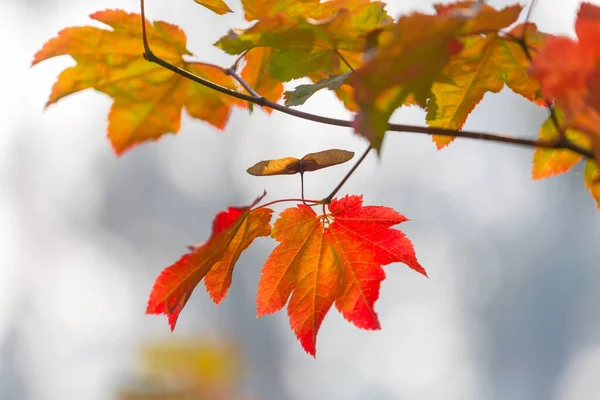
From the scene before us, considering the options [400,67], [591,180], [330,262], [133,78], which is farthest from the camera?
[133,78]

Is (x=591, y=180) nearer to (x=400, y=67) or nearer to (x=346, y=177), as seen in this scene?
(x=346, y=177)

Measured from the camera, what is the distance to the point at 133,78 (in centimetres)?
116

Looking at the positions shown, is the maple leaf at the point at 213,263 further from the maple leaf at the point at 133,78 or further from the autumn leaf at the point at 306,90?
the maple leaf at the point at 133,78

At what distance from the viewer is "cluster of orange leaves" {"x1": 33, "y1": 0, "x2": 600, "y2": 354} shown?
556 mm

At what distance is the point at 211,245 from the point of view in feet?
2.62

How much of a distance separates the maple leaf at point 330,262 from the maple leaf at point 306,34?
0.21 metres

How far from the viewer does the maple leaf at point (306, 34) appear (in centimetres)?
75

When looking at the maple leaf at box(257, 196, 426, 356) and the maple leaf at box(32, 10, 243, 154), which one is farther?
the maple leaf at box(32, 10, 243, 154)

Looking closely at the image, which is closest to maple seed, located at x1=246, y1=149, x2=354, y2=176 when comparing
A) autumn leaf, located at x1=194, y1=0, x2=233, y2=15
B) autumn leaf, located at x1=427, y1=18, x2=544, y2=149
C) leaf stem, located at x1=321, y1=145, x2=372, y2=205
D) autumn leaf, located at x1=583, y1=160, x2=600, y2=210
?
leaf stem, located at x1=321, y1=145, x2=372, y2=205

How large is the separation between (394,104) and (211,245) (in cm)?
35

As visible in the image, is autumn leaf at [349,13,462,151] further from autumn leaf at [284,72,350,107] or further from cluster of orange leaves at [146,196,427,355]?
cluster of orange leaves at [146,196,427,355]

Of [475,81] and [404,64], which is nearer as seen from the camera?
[404,64]

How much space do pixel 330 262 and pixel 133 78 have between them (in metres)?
0.52

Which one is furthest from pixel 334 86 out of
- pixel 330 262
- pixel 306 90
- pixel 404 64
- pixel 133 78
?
pixel 133 78
